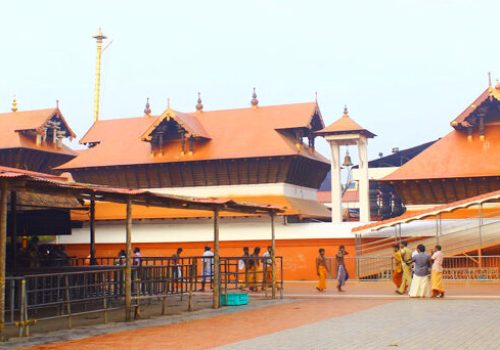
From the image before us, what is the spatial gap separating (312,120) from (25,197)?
20062 millimetres

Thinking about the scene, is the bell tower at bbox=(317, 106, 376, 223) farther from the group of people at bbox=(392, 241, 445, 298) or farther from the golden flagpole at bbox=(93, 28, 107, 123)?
the golden flagpole at bbox=(93, 28, 107, 123)

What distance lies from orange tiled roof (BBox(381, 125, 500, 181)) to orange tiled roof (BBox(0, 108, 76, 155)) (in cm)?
1893

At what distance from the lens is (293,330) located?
43.4 feet

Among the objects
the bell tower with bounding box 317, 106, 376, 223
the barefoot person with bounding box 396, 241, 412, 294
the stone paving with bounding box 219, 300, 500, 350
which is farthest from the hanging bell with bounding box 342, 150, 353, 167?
the stone paving with bounding box 219, 300, 500, 350

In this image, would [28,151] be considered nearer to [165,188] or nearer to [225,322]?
[165,188]

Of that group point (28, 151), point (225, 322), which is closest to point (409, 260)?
point (225, 322)

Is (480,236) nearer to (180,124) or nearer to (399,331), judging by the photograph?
(180,124)

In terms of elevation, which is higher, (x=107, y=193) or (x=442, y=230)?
(x=107, y=193)

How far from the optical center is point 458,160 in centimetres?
3278

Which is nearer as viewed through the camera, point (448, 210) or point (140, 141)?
point (448, 210)

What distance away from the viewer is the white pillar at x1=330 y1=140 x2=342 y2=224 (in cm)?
3275

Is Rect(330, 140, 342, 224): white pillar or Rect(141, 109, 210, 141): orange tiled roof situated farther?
Rect(141, 109, 210, 141): orange tiled roof

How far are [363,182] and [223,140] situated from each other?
7164mm

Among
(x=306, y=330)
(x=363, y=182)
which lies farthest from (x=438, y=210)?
(x=306, y=330)
